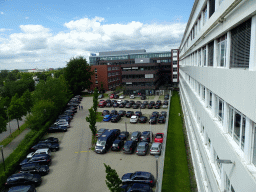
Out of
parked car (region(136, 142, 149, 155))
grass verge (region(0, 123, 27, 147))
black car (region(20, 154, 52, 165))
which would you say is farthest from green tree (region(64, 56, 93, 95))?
parked car (region(136, 142, 149, 155))

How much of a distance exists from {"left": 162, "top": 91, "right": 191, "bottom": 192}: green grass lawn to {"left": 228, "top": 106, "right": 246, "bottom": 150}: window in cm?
810

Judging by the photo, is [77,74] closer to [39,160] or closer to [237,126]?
[39,160]

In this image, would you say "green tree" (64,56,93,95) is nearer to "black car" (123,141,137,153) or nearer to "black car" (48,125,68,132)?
"black car" (48,125,68,132)

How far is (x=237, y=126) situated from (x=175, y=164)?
37.0 feet

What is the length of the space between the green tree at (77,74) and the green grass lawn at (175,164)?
34850 mm

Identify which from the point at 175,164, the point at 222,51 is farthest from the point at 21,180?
the point at 222,51

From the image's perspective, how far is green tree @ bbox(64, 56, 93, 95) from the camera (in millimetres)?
52594

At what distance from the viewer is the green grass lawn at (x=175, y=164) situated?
12.7 meters

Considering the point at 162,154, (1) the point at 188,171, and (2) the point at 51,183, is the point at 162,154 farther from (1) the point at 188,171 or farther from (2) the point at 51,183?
(2) the point at 51,183

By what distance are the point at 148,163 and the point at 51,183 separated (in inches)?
309

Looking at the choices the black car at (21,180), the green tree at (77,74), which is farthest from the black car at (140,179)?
the green tree at (77,74)

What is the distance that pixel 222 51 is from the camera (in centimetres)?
701

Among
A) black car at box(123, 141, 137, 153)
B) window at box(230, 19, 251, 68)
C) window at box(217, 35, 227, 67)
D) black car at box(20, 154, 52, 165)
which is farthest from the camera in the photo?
black car at box(123, 141, 137, 153)

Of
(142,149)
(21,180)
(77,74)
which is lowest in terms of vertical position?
(21,180)
